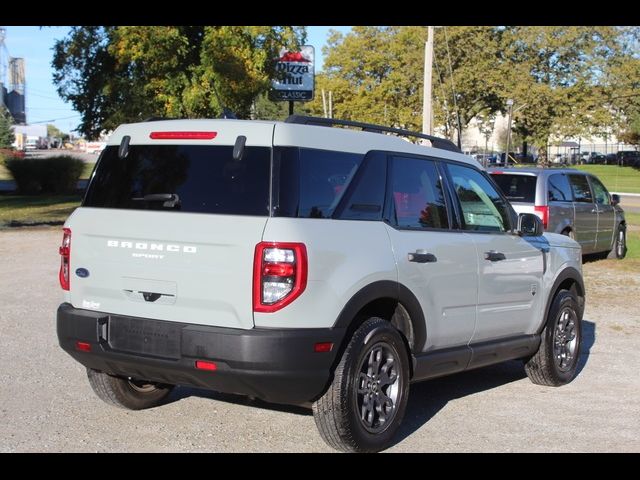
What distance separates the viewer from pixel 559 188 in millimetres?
14984

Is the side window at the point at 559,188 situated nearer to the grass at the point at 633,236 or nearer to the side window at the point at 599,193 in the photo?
the side window at the point at 599,193

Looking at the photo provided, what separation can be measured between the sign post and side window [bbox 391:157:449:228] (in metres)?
22.4

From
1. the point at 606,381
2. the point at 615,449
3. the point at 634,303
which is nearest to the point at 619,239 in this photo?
the point at 634,303

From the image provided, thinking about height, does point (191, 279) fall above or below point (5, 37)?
below

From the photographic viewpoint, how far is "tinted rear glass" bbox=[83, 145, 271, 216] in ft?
16.6

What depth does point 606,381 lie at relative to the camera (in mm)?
7758

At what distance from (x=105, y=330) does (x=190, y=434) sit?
976mm

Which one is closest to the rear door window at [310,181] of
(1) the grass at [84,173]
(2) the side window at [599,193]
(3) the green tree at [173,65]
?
(2) the side window at [599,193]

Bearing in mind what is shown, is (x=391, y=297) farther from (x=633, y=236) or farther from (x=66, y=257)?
(x=633, y=236)

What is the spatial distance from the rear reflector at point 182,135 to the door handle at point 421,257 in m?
1.48

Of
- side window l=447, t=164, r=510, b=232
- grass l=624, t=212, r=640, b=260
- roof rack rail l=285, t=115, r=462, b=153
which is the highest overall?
roof rack rail l=285, t=115, r=462, b=153

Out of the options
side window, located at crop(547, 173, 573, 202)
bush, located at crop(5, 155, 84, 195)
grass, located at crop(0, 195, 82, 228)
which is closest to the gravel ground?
side window, located at crop(547, 173, 573, 202)

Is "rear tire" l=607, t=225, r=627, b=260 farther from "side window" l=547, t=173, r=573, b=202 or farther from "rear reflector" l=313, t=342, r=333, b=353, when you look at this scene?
"rear reflector" l=313, t=342, r=333, b=353
